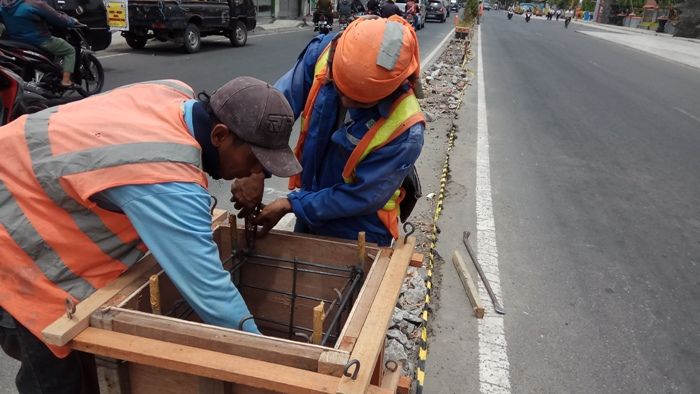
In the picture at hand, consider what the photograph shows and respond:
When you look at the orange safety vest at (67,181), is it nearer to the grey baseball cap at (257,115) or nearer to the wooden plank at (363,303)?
the grey baseball cap at (257,115)

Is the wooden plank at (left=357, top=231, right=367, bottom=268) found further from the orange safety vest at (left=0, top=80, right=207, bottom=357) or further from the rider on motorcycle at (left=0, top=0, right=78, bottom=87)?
the rider on motorcycle at (left=0, top=0, right=78, bottom=87)

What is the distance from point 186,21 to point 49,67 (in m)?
6.12

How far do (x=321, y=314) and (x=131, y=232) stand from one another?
62 cm

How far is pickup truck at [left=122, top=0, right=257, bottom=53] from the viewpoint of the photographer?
12008 millimetres

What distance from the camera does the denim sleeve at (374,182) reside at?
2035mm

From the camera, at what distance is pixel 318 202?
2.17 metres

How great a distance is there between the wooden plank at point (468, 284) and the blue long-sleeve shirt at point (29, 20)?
630 cm

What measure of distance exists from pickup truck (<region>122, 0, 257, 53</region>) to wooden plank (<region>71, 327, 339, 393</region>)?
39.2 feet

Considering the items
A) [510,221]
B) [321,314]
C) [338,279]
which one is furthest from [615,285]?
[321,314]

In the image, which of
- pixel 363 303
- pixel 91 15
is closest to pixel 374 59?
pixel 363 303

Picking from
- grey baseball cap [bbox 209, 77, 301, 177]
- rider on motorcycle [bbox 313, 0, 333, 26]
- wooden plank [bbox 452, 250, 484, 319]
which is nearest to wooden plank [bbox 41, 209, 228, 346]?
grey baseball cap [bbox 209, 77, 301, 177]

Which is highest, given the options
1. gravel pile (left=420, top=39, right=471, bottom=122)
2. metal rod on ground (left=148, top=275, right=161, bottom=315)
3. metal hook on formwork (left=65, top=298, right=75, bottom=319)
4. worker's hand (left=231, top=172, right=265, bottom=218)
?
worker's hand (left=231, top=172, right=265, bottom=218)

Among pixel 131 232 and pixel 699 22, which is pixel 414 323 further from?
pixel 699 22

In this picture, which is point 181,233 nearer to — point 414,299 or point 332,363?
point 332,363
